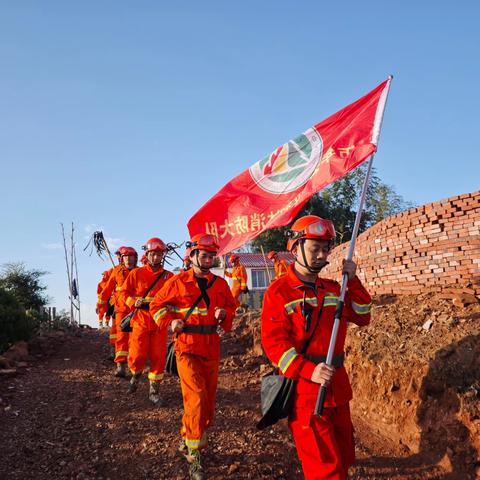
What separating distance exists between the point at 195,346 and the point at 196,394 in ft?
1.60

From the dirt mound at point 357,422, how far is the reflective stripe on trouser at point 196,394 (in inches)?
17.2

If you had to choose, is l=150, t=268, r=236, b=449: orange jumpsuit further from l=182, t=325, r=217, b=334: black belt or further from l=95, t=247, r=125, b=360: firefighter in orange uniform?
l=95, t=247, r=125, b=360: firefighter in orange uniform

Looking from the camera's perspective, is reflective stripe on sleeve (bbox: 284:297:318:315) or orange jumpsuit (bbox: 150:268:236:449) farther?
orange jumpsuit (bbox: 150:268:236:449)

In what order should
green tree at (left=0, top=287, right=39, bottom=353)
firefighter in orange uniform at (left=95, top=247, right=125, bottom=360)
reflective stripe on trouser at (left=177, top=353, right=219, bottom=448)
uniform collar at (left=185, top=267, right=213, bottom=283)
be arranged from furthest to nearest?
green tree at (left=0, top=287, right=39, bottom=353)
firefighter in orange uniform at (left=95, top=247, right=125, bottom=360)
uniform collar at (left=185, top=267, right=213, bottom=283)
reflective stripe on trouser at (left=177, top=353, right=219, bottom=448)

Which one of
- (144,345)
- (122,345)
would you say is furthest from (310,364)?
(122,345)

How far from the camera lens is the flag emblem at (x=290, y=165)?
4.89 metres

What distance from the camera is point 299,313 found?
135 inches

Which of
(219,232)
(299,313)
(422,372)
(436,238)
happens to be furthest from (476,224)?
(299,313)

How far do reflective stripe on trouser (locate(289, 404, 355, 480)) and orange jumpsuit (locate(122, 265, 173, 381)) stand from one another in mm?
4185

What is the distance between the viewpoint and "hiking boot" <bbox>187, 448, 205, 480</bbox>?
4.47 m

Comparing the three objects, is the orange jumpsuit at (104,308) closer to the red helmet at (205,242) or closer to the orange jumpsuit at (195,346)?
the orange jumpsuit at (195,346)

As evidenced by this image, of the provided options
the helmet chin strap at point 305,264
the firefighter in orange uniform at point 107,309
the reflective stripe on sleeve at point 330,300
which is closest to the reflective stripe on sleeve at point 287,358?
the reflective stripe on sleeve at point 330,300

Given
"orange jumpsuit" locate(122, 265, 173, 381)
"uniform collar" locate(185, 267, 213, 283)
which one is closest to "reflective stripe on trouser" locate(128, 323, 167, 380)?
"orange jumpsuit" locate(122, 265, 173, 381)

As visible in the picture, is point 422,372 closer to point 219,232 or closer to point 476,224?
point 219,232
